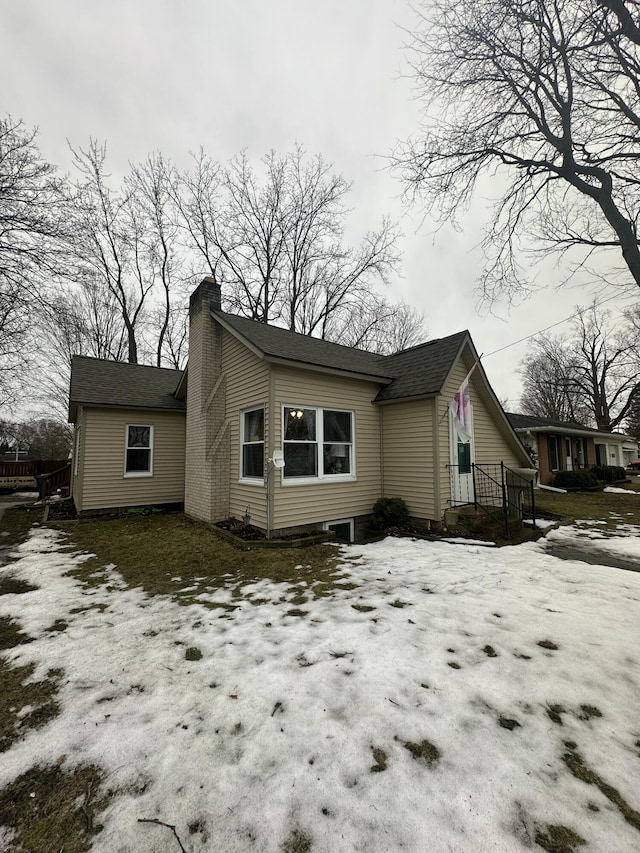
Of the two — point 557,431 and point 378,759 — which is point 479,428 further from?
point 557,431

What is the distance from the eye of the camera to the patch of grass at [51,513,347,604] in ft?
15.4

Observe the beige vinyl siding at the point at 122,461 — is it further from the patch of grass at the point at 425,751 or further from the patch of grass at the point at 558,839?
the patch of grass at the point at 558,839

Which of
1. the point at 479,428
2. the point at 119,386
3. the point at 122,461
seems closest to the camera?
the point at 479,428

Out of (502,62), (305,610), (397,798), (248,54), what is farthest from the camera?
(248,54)

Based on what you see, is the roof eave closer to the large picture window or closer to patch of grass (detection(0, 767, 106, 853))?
the large picture window

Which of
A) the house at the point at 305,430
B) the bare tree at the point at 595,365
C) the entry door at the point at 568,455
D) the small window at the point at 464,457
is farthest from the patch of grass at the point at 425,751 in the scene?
the bare tree at the point at 595,365

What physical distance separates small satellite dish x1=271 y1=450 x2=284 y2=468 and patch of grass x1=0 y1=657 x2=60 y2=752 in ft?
14.2

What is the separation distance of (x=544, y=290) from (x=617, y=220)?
2906 millimetres

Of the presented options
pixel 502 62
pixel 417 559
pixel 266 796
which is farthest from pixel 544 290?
pixel 266 796

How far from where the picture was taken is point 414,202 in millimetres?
9102

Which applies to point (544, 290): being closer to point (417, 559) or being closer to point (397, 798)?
point (417, 559)

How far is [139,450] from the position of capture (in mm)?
11000

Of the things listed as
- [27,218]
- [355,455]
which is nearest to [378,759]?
[355,455]

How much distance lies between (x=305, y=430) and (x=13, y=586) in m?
5.21
